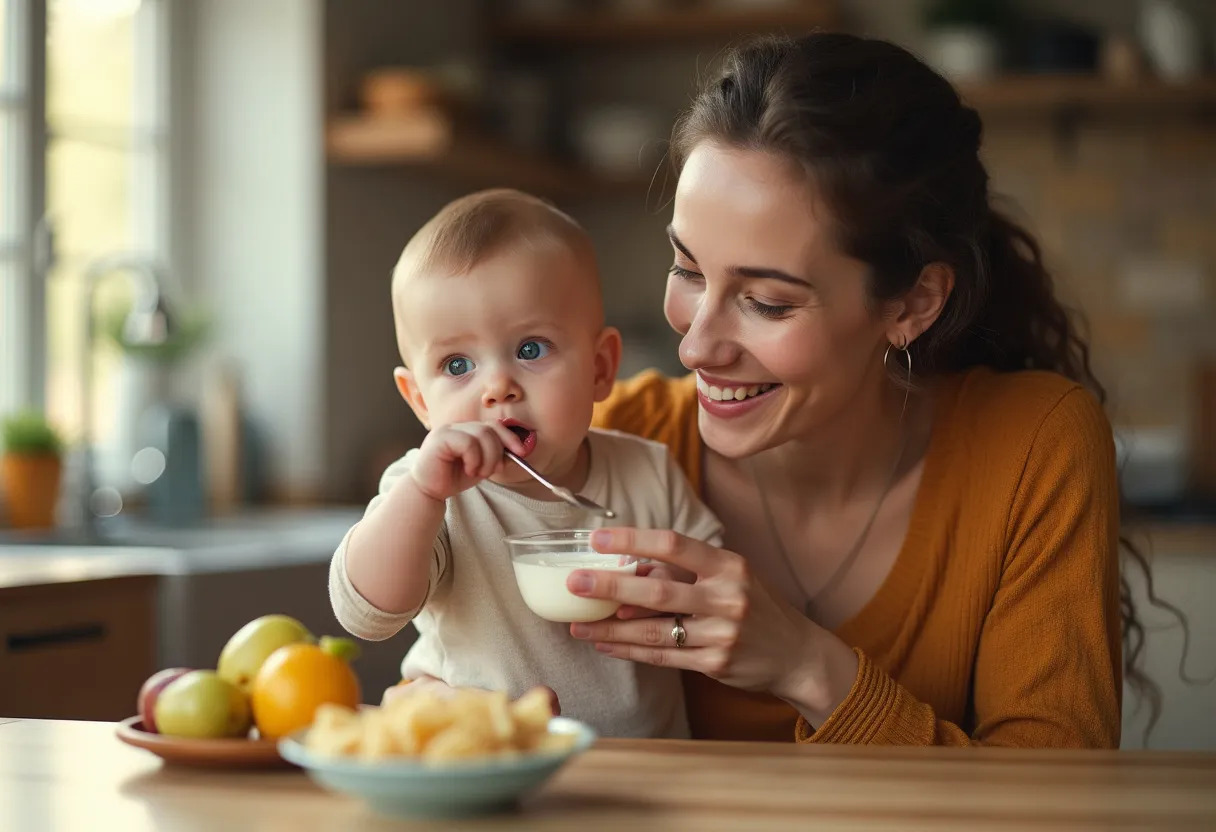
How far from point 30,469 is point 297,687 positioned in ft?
7.85

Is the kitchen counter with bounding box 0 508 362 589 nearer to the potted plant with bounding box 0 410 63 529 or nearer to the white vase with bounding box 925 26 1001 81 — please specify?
the potted plant with bounding box 0 410 63 529

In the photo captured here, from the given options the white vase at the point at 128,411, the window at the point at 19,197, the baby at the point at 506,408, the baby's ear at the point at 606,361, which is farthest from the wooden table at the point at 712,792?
the white vase at the point at 128,411

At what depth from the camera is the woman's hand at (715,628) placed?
Answer: 1.43 metres

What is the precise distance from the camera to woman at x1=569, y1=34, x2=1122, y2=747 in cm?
163

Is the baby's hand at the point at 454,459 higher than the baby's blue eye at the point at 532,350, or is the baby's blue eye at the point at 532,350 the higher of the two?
the baby's blue eye at the point at 532,350

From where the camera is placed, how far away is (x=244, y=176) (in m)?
4.19

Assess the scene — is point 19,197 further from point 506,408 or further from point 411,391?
point 506,408

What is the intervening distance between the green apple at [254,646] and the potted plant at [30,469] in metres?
2.27

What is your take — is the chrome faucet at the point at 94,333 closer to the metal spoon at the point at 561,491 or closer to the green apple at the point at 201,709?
the metal spoon at the point at 561,491

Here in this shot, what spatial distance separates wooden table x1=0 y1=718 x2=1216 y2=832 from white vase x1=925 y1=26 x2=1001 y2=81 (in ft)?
12.7

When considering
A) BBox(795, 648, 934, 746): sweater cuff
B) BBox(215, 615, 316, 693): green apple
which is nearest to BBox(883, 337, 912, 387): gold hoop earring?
BBox(795, 648, 934, 746): sweater cuff

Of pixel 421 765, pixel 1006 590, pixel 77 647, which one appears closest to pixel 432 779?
pixel 421 765

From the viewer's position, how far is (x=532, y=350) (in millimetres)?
1680

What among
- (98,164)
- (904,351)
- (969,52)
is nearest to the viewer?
(904,351)
